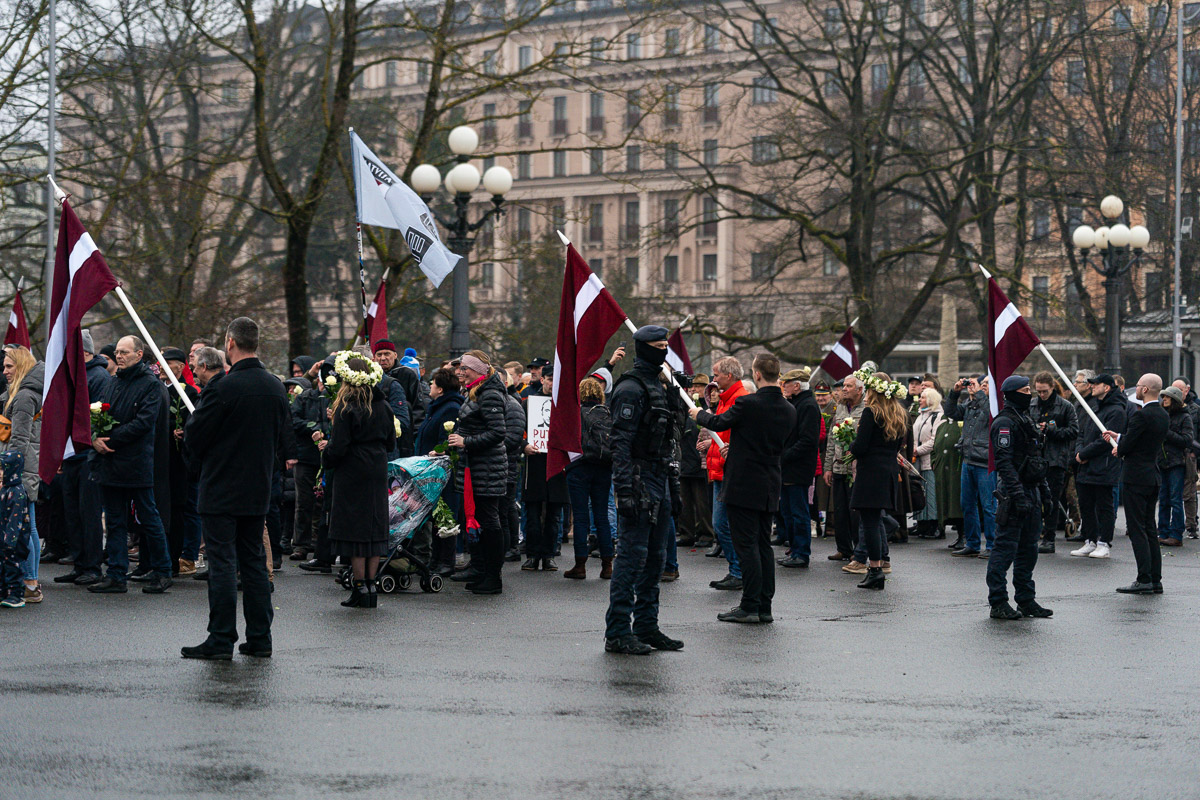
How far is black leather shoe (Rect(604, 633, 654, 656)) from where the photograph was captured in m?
9.15

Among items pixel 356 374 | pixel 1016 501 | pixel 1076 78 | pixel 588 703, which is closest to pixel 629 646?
pixel 588 703

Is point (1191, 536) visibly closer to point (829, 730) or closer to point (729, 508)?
point (729, 508)

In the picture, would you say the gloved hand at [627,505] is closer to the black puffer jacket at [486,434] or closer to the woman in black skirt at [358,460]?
the woman in black skirt at [358,460]

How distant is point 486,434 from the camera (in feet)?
39.7

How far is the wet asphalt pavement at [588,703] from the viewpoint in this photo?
237 inches

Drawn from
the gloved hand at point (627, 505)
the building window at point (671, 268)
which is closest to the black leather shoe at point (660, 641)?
the gloved hand at point (627, 505)

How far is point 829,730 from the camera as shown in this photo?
7.04m

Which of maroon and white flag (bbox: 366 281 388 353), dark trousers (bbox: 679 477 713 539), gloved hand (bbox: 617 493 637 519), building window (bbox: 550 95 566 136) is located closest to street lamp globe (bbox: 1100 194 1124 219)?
dark trousers (bbox: 679 477 713 539)

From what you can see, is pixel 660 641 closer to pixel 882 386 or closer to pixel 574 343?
pixel 574 343

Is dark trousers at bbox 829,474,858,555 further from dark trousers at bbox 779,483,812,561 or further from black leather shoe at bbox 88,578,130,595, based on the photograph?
black leather shoe at bbox 88,578,130,595

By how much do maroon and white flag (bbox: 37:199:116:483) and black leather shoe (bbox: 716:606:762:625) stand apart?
4.69 meters

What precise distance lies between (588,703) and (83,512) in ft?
20.6

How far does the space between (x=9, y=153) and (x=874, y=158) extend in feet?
53.0

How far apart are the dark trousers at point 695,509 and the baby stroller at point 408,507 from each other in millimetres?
5275
